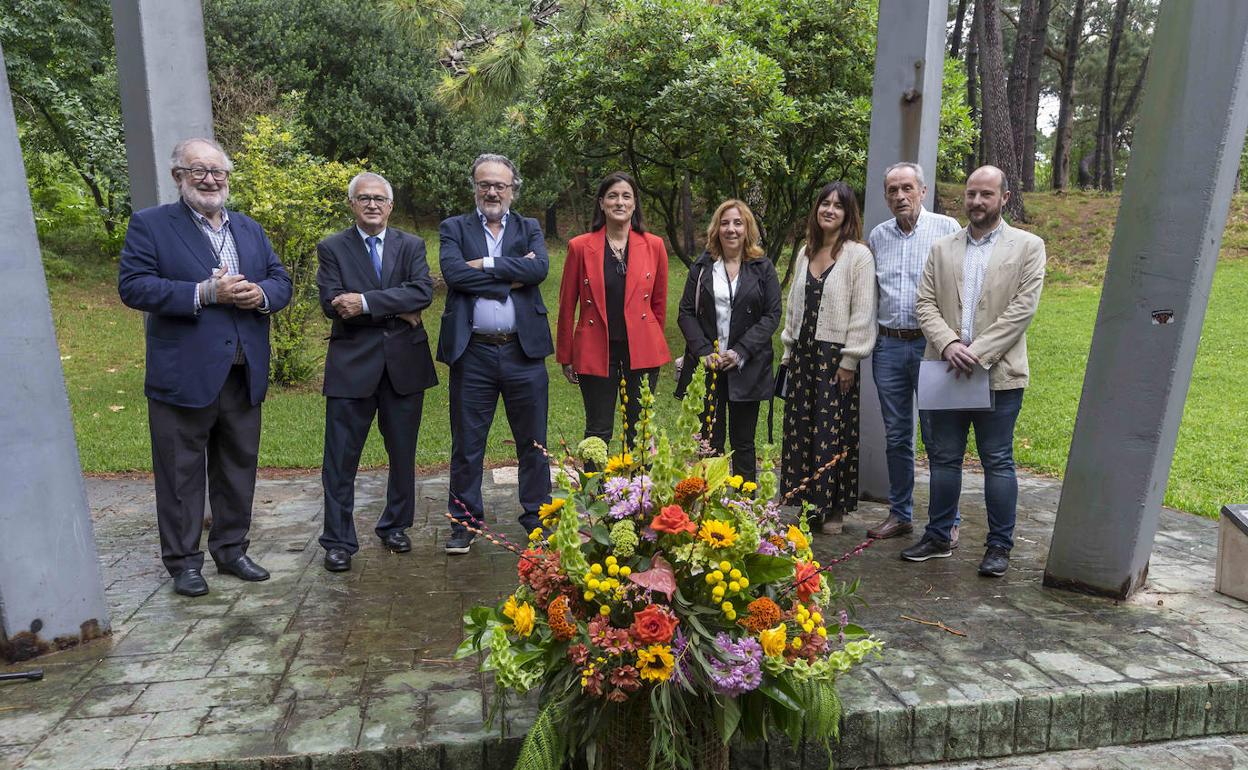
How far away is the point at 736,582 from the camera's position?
2.44 m

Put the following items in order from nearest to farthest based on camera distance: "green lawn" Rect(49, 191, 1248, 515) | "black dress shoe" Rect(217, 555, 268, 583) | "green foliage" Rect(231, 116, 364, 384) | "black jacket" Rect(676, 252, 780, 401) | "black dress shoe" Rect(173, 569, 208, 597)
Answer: "black dress shoe" Rect(173, 569, 208, 597) < "black dress shoe" Rect(217, 555, 268, 583) < "black jacket" Rect(676, 252, 780, 401) < "green lawn" Rect(49, 191, 1248, 515) < "green foliage" Rect(231, 116, 364, 384)

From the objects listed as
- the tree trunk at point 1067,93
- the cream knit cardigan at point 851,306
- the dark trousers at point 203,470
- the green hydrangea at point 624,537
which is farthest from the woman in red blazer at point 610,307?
the tree trunk at point 1067,93

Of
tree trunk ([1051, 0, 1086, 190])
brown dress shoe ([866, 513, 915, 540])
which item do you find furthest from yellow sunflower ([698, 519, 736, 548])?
tree trunk ([1051, 0, 1086, 190])

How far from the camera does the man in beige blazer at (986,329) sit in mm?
4371

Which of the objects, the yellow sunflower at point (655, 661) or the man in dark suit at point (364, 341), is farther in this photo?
the man in dark suit at point (364, 341)

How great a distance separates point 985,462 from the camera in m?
4.59

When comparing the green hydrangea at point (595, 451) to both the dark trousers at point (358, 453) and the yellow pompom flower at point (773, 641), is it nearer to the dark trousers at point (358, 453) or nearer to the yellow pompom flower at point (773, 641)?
the yellow pompom flower at point (773, 641)

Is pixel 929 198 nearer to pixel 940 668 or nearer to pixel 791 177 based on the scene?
pixel 940 668

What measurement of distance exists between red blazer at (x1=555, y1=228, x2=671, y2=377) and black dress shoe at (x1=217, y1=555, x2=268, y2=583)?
6.32 ft

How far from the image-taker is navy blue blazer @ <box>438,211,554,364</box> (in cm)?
481

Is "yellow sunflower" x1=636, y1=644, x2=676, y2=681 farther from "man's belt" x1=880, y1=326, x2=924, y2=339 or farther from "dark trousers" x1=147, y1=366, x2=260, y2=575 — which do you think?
"man's belt" x1=880, y1=326, x2=924, y2=339

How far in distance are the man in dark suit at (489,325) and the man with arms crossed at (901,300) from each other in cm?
181

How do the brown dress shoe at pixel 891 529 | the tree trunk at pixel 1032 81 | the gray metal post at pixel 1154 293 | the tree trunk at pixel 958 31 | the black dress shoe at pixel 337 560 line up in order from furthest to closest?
the tree trunk at pixel 958 31 < the tree trunk at pixel 1032 81 < the brown dress shoe at pixel 891 529 < the black dress shoe at pixel 337 560 < the gray metal post at pixel 1154 293

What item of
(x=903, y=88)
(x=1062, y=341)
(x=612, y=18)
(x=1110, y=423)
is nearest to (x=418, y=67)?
Answer: (x=612, y=18)
